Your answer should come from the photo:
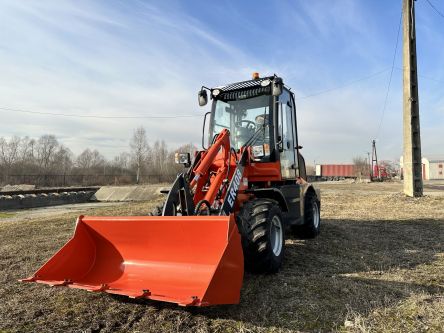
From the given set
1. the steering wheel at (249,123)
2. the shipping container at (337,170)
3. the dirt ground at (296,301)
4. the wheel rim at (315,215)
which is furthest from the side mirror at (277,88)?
the shipping container at (337,170)

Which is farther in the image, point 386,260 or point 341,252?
point 341,252

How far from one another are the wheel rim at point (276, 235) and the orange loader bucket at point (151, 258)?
4.35 feet

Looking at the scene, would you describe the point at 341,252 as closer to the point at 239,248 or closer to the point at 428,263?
the point at 428,263

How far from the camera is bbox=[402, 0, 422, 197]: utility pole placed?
16.9 meters

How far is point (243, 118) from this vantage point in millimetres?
7254

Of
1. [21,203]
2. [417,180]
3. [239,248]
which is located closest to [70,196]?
[21,203]

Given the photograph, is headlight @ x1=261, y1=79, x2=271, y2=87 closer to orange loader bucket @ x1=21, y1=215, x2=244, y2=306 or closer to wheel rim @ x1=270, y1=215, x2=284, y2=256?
wheel rim @ x1=270, y1=215, x2=284, y2=256

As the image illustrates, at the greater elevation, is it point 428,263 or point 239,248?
point 239,248

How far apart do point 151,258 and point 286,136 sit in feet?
12.3

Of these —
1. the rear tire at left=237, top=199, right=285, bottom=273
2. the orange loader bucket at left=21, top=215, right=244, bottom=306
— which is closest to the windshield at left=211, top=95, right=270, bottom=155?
the rear tire at left=237, top=199, right=285, bottom=273

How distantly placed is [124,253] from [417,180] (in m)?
15.2

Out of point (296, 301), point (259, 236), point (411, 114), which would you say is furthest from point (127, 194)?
point (296, 301)

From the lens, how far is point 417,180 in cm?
1689

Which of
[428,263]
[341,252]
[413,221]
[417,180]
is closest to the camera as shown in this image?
[428,263]
